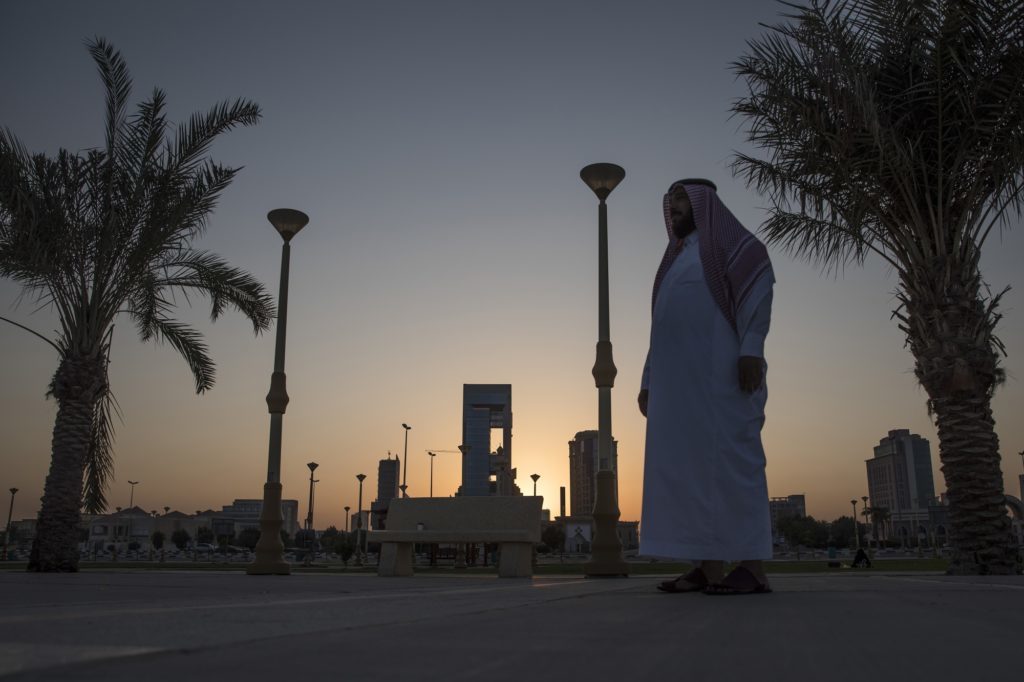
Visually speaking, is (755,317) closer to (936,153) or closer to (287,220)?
(936,153)

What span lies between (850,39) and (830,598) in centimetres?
842

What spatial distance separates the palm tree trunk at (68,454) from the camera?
1170 cm

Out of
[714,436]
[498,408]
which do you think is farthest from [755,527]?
[498,408]

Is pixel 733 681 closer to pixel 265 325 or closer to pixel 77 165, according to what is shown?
pixel 77 165

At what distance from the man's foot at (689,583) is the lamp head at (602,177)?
789 cm

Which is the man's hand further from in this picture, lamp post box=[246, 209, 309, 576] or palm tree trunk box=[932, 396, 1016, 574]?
lamp post box=[246, 209, 309, 576]

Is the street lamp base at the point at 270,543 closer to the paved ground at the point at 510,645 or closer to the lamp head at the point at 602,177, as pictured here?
the lamp head at the point at 602,177

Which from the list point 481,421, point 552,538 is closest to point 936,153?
point 552,538

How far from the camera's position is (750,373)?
4.20 meters

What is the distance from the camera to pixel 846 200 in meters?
10.4

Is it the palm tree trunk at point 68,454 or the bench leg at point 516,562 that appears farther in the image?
the palm tree trunk at point 68,454

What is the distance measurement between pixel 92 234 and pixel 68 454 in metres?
3.47

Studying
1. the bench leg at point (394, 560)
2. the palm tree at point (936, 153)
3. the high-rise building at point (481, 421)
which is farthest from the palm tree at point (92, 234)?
the high-rise building at point (481, 421)

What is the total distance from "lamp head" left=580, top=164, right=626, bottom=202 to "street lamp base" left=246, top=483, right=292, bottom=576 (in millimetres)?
6992
